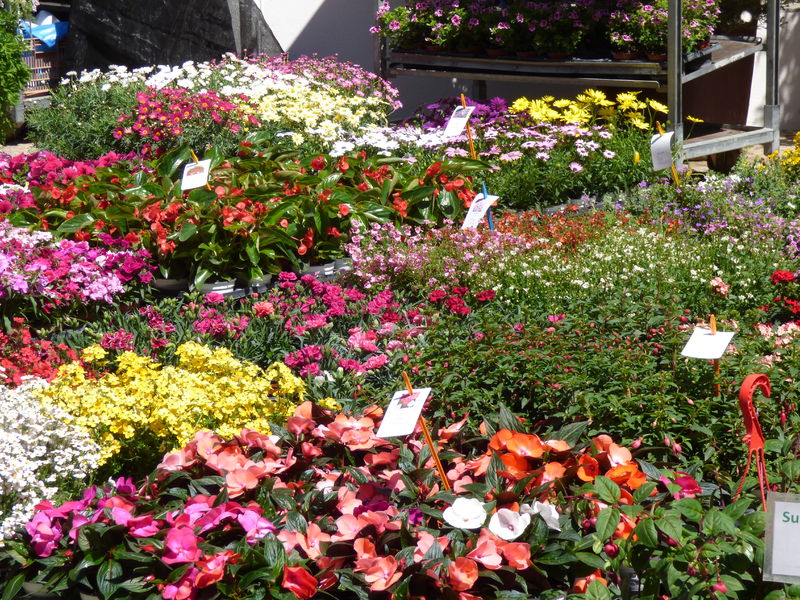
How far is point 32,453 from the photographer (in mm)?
2836

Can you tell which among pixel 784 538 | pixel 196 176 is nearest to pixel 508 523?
pixel 784 538

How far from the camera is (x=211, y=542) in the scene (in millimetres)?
2473

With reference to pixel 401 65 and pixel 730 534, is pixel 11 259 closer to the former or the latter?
pixel 730 534

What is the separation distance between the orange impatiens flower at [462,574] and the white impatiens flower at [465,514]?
0.14m

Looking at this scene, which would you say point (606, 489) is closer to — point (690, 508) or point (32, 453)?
point (690, 508)

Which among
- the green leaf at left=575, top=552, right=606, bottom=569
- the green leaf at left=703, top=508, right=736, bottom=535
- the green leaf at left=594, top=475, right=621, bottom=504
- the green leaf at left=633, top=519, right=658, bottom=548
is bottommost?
the green leaf at left=575, top=552, right=606, bottom=569

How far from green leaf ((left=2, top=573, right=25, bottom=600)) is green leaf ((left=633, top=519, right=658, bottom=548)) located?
1637 millimetres

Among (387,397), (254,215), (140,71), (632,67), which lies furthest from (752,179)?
(140,71)

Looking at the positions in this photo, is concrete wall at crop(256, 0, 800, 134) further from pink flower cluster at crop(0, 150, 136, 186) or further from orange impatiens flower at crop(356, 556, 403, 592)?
orange impatiens flower at crop(356, 556, 403, 592)

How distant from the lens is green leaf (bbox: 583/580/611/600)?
204cm

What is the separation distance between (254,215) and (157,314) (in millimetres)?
780

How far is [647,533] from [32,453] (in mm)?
1870

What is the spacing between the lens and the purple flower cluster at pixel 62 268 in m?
4.21

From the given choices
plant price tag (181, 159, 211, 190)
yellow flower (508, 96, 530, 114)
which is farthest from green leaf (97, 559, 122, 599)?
yellow flower (508, 96, 530, 114)
